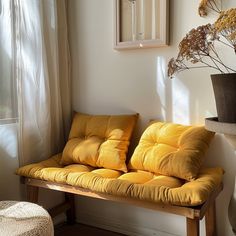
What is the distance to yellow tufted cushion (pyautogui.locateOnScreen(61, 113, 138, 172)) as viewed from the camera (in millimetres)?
1992

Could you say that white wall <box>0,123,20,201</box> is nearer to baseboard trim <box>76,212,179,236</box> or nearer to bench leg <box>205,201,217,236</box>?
baseboard trim <box>76,212,179,236</box>

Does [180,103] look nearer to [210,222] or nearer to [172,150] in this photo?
[172,150]

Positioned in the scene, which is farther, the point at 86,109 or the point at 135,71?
the point at 86,109

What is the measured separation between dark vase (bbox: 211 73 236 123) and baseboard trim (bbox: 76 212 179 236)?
3.53 feet

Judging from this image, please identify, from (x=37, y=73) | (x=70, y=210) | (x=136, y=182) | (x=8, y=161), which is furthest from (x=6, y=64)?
(x=70, y=210)

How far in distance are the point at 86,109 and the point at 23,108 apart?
1.80 feet

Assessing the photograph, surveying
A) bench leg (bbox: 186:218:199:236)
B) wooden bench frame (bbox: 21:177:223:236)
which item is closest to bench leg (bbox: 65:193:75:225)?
wooden bench frame (bbox: 21:177:223:236)

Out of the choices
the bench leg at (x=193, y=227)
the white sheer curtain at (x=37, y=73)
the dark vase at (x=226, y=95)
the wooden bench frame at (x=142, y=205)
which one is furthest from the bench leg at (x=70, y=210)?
the dark vase at (x=226, y=95)

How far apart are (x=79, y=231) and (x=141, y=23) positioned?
1.65 meters

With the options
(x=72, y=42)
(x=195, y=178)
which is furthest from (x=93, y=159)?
(x=72, y=42)

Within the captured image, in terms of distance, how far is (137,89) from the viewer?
7.14 feet

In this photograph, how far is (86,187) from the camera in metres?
1.73

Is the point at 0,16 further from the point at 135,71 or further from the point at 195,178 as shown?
the point at 195,178

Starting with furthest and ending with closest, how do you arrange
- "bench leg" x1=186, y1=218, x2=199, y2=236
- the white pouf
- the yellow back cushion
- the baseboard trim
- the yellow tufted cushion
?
1. the baseboard trim
2. the yellow tufted cushion
3. the yellow back cushion
4. "bench leg" x1=186, y1=218, x2=199, y2=236
5. the white pouf
